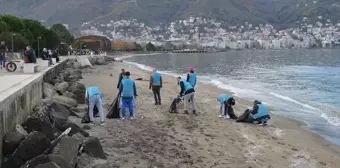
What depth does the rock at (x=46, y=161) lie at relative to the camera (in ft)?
21.0

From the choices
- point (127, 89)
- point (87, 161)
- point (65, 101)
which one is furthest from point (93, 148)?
point (65, 101)

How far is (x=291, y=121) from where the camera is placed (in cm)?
1725

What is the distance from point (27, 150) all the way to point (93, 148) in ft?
4.45

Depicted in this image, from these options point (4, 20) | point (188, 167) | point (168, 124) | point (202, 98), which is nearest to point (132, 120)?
point (168, 124)

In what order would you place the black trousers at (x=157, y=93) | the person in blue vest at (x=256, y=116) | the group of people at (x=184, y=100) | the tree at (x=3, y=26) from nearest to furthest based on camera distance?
the group of people at (x=184, y=100)
the person in blue vest at (x=256, y=116)
the black trousers at (x=157, y=93)
the tree at (x=3, y=26)

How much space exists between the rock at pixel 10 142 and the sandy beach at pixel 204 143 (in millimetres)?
1903

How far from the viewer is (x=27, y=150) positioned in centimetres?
730

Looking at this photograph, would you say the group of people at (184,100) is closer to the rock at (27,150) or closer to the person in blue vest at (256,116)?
the person in blue vest at (256,116)

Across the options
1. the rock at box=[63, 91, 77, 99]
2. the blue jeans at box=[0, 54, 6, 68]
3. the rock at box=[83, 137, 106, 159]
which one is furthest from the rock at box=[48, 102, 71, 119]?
the blue jeans at box=[0, 54, 6, 68]

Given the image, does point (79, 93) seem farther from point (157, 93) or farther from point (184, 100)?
point (184, 100)

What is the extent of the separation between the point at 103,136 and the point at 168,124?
335 cm

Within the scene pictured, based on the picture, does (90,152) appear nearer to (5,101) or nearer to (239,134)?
(5,101)

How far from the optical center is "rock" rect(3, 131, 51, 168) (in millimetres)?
7234

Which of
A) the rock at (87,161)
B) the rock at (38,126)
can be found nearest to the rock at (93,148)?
Result: the rock at (87,161)
